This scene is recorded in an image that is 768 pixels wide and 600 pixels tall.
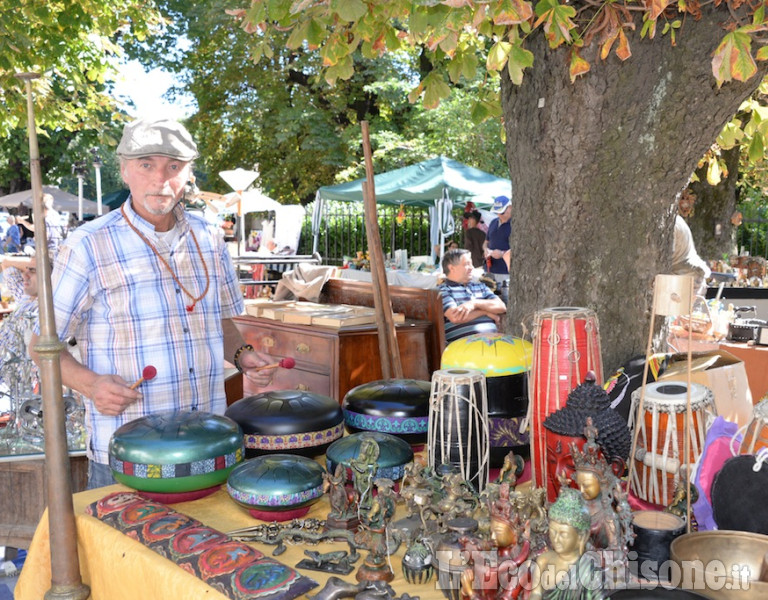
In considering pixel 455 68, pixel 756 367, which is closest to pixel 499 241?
pixel 756 367

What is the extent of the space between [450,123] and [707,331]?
11.5 metres

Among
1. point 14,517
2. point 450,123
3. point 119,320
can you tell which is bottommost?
point 14,517

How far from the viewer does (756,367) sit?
Answer: 392 cm

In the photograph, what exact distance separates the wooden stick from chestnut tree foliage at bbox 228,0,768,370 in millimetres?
380

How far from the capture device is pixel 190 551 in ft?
4.54

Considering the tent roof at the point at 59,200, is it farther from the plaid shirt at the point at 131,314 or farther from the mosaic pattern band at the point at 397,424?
the mosaic pattern band at the point at 397,424

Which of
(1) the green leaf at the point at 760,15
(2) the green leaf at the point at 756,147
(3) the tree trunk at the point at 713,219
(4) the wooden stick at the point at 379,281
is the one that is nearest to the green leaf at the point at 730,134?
(2) the green leaf at the point at 756,147

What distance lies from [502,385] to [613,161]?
38.6 inches

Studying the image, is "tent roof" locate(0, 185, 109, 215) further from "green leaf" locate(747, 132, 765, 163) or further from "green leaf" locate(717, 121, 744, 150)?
"green leaf" locate(747, 132, 765, 163)

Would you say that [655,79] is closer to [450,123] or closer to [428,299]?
[428,299]

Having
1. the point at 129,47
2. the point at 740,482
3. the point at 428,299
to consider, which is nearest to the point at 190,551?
the point at 740,482

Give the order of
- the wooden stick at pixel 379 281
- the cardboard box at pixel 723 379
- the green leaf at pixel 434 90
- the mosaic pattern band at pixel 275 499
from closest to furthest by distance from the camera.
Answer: the mosaic pattern band at pixel 275 499 → the cardboard box at pixel 723 379 → the green leaf at pixel 434 90 → the wooden stick at pixel 379 281

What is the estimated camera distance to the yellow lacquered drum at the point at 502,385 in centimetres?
179

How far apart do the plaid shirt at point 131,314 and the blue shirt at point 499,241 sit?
5361 millimetres
